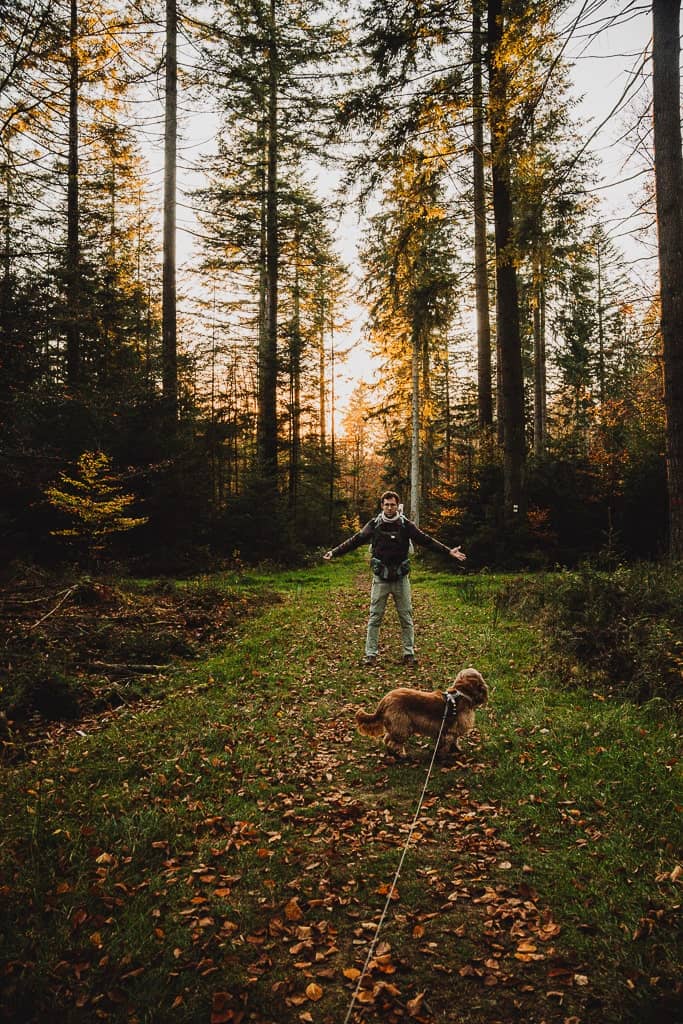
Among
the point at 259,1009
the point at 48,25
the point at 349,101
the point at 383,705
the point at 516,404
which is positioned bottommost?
the point at 259,1009

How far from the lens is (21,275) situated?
475 inches

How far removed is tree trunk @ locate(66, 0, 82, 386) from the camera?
12711mm

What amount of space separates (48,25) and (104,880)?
1410 centimetres

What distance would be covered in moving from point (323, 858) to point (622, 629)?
15.4 feet

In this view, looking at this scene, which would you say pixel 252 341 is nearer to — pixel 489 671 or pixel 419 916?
pixel 489 671

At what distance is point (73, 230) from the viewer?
605 inches

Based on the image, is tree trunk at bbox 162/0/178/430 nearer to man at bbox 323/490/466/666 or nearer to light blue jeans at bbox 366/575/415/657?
man at bbox 323/490/466/666

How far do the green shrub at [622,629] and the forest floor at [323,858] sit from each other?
0.35m

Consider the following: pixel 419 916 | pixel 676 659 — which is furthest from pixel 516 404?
pixel 419 916

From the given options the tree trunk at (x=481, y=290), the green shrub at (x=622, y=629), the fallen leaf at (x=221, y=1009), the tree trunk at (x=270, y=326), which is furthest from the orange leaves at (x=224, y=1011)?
the tree trunk at (x=481, y=290)

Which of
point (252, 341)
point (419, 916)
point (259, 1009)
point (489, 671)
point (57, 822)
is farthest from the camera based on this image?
point (252, 341)

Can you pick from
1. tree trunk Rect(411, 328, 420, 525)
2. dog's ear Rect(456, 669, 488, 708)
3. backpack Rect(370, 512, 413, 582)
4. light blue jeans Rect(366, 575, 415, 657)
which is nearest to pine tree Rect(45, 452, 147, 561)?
backpack Rect(370, 512, 413, 582)

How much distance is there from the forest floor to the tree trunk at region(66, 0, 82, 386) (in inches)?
374

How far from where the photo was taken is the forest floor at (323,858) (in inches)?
96.9
